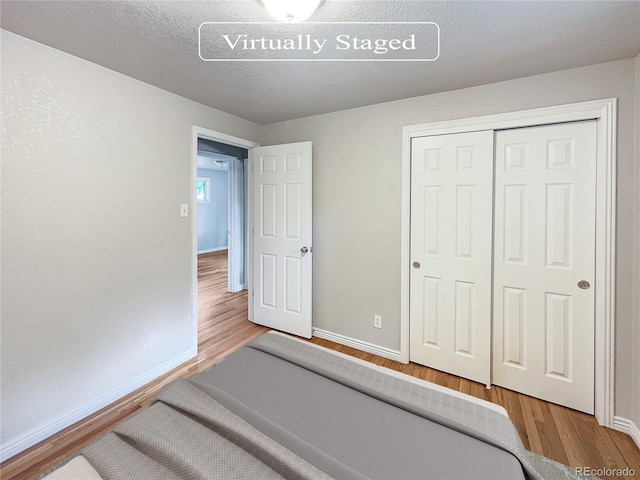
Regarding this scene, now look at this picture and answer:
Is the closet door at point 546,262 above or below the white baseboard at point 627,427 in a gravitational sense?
above

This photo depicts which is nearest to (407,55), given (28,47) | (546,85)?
(546,85)

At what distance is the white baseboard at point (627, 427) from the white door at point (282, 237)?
232 centimetres

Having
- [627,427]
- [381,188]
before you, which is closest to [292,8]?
[381,188]

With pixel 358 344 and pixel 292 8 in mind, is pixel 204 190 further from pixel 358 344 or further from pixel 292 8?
pixel 292 8

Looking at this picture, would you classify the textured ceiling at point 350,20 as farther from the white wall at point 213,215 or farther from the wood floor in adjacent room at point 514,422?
the white wall at point 213,215

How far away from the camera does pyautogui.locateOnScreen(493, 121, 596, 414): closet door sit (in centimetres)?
192

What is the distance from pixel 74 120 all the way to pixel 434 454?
2595 millimetres

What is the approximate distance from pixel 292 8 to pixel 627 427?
3045 mm

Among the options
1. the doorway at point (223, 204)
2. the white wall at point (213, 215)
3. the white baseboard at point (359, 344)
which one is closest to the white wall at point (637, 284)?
the white baseboard at point (359, 344)

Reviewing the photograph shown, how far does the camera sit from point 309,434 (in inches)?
40.9

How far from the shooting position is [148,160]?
2229 mm

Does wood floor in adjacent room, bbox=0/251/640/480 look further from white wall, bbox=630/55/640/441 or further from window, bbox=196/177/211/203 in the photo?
window, bbox=196/177/211/203

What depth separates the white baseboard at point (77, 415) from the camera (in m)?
1.59

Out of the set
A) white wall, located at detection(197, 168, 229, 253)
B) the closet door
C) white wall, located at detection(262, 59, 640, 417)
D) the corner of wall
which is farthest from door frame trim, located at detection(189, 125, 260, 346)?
white wall, located at detection(197, 168, 229, 253)
